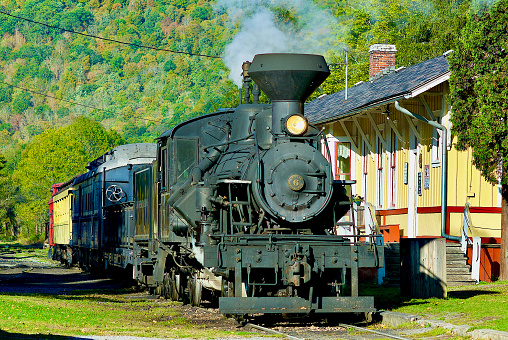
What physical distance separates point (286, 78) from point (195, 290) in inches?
193

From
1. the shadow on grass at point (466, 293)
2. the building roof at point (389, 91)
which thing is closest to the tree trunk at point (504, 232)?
the shadow on grass at point (466, 293)

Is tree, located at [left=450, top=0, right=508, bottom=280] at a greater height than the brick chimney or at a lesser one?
lesser

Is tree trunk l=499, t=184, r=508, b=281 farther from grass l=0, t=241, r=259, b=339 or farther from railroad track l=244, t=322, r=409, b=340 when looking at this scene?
grass l=0, t=241, r=259, b=339

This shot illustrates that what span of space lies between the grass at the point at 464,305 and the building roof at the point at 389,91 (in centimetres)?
482

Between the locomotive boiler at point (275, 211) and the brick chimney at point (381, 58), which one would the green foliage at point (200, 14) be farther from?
the locomotive boiler at point (275, 211)

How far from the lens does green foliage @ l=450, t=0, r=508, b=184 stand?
16.5 m

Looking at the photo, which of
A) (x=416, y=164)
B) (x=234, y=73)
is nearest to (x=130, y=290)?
(x=234, y=73)

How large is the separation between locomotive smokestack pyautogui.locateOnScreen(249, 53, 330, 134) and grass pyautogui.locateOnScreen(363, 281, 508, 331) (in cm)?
388

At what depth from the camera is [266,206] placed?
11609 mm

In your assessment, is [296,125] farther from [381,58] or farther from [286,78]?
[381,58]

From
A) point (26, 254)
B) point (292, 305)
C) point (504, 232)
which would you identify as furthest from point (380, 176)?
point (26, 254)

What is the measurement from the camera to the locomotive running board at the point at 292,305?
11117mm

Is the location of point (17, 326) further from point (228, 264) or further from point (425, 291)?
point (425, 291)

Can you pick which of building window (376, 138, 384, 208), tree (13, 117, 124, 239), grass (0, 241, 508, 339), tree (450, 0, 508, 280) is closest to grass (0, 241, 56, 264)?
tree (13, 117, 124, 239)
